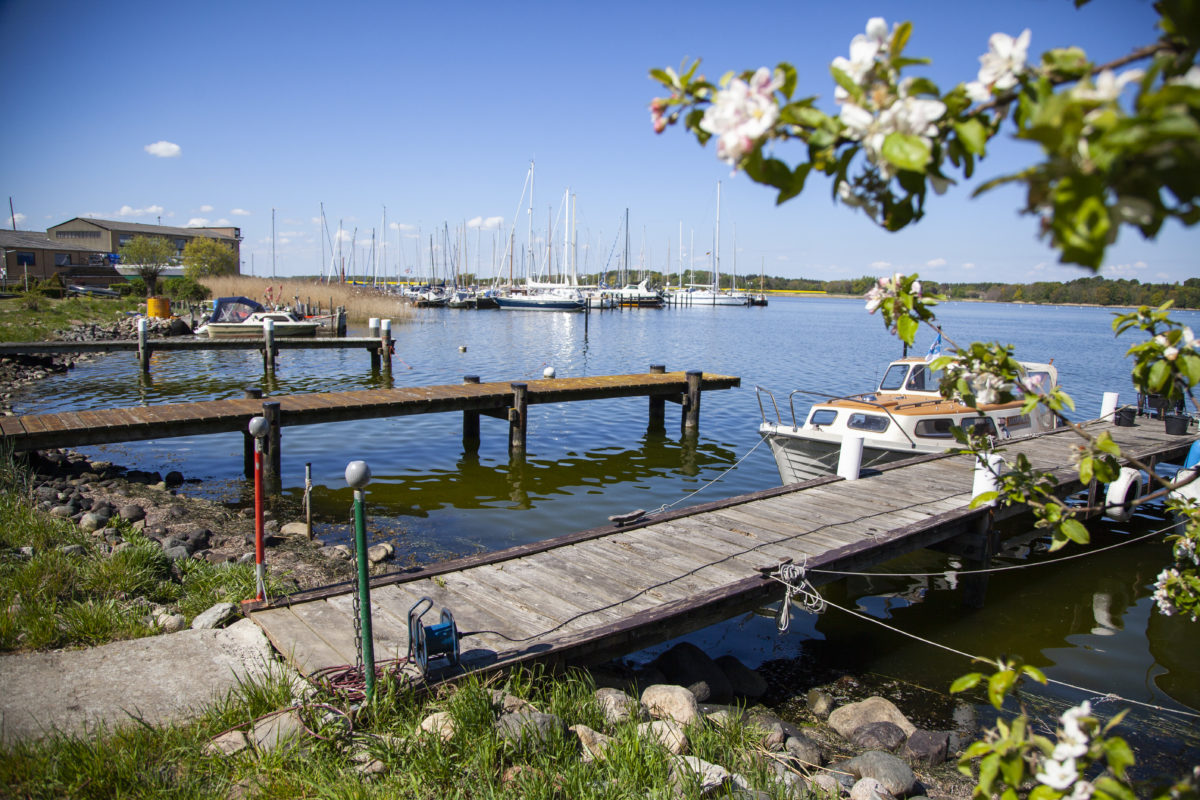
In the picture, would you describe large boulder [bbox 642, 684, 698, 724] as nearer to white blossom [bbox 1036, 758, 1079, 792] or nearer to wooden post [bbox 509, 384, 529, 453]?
white blossom [bbox 1036, 758, 1079, 792]

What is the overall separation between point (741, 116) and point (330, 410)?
13470 mm

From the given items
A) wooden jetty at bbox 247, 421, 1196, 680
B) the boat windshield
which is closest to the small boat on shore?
the boat windshield

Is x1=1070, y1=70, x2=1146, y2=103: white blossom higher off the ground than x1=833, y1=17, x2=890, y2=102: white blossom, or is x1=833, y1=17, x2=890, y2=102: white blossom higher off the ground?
x1=833, y1=17, x2=890, y2=102: white blossom

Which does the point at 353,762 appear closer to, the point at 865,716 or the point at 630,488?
the point at 865,716

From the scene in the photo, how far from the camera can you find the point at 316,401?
47.7 ft

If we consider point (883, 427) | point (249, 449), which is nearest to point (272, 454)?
point (249, 449)

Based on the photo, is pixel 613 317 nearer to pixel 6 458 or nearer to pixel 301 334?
pixel 301 334

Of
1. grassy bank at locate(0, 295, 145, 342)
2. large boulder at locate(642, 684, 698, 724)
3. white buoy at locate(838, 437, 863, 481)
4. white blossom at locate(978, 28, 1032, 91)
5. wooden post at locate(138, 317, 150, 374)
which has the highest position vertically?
white blossom at locate(978, 28, 1032, 91)

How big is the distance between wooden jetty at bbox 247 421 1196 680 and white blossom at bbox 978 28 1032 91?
3458mm

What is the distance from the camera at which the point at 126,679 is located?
5230 millimetres

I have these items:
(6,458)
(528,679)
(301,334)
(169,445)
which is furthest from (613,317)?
(528,679)

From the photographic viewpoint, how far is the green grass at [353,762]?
160 inches

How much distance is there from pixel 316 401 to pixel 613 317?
6412 centimetres

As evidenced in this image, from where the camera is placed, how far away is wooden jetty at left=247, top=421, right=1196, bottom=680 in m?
5.91
